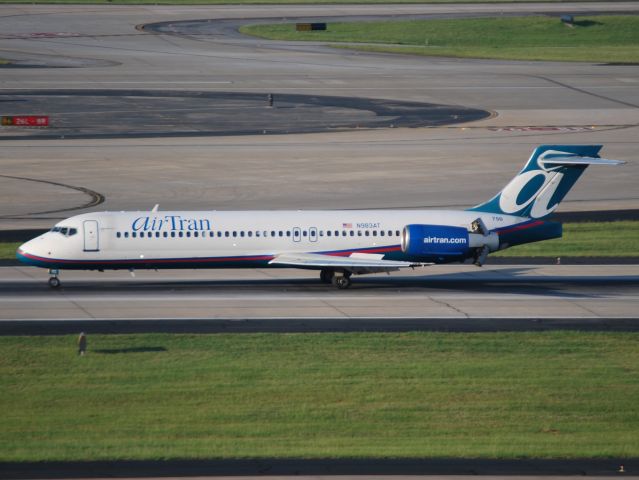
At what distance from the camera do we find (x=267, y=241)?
4369 cm

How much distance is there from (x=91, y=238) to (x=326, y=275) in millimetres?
9276

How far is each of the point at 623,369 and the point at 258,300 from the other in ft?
47.0

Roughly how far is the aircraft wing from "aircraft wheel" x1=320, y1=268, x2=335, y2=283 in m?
1.63

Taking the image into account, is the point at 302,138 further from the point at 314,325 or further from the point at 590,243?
the point at 314,325

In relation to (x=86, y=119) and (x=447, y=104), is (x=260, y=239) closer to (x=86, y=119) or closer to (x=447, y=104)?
(x=86, y=119)

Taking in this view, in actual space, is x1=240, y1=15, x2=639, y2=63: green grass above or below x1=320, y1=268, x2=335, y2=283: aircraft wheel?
above

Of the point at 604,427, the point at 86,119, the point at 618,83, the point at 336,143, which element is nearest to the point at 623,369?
the point at 604,427

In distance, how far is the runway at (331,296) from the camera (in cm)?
4003

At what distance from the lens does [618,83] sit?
106 m

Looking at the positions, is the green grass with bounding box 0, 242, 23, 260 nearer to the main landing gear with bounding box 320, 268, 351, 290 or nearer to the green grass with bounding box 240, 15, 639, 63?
the main landing gear with bounding box 320, 268, 351, 290

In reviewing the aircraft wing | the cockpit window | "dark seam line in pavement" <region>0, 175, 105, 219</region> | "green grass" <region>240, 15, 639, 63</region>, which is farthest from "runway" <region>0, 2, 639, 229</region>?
the aircraft wing

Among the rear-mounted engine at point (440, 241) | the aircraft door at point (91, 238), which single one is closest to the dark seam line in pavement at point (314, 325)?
the rear-mounted engine at point (440, 241)

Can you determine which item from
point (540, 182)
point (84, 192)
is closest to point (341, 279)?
point (540, 182)

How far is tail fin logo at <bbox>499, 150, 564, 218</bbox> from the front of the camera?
45.5 metres
